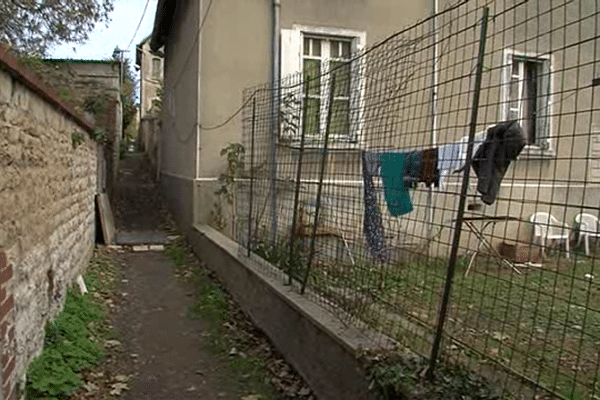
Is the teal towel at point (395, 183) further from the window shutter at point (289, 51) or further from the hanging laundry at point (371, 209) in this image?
the window shutter at point (289, 51)

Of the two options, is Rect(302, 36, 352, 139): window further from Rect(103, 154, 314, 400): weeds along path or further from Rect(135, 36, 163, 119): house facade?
Rect(135, 36, 163, 119): house facade

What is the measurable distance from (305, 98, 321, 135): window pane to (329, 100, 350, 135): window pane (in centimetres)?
44

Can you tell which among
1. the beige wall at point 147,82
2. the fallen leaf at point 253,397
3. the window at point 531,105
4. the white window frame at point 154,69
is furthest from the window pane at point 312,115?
the white window frame at point 154,69

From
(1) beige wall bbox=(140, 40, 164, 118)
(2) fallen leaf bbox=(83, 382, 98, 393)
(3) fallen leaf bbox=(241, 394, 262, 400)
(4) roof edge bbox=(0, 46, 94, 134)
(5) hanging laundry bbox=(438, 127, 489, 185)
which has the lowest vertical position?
(3) fallen leaf bbox=(241, 394, 262, 400)

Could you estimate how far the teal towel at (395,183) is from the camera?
11.0ft

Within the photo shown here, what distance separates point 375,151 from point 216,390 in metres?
1.98

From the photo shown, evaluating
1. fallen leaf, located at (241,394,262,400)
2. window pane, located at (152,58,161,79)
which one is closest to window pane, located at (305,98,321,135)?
fallen leaf, located at (241,394,262,400)

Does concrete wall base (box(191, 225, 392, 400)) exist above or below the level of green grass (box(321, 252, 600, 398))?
below

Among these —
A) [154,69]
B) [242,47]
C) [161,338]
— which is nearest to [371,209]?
[161,338]

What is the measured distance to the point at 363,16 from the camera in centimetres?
886

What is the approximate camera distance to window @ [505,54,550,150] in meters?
2.42

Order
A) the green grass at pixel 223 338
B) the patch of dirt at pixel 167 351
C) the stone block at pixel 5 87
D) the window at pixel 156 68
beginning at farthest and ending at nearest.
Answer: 1. the window at pixel 156 68
2. the green grass at pixel 223 338
3. the patch of dirt at pixel 167 351
4. the stone block at pixel 5 87

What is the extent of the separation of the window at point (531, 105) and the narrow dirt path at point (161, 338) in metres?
2.53

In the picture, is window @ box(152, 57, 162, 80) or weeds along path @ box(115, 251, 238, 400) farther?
window @ box(152, 57, 162, 80)
